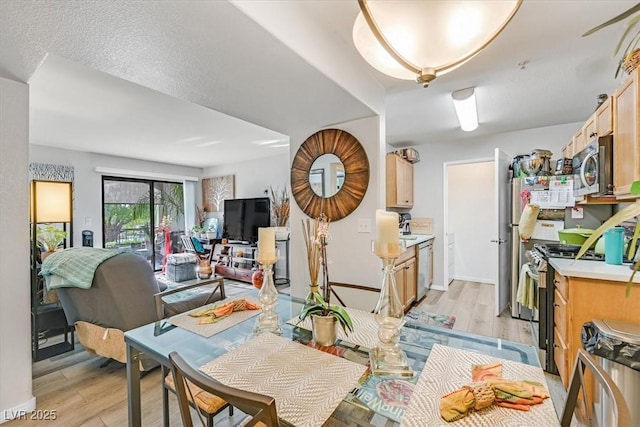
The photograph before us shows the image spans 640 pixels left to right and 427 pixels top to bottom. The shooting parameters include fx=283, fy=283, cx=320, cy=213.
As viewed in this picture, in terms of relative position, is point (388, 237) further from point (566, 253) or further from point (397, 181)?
point (397, 181)

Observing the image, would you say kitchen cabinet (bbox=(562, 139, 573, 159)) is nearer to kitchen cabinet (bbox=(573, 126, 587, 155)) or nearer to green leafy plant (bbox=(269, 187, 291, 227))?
kitchen cabinet (bbox=(573, 126, 587, 155))

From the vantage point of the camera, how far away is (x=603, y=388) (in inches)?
29.1

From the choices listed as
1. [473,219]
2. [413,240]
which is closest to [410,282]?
[413,240]

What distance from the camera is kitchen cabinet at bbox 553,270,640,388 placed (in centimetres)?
169

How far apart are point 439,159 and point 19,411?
518 cm

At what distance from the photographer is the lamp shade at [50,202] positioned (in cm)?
235

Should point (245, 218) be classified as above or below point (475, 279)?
above

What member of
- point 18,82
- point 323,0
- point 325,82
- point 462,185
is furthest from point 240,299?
point 462,185

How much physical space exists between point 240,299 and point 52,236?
9.53ft

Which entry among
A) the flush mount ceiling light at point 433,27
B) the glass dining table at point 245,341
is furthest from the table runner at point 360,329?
the flush mount ceiling light at point 433,27

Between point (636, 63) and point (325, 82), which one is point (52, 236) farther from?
point (636, 63)

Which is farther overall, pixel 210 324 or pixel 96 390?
pixel 96 390

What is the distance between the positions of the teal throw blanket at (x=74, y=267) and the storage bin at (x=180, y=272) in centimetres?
302

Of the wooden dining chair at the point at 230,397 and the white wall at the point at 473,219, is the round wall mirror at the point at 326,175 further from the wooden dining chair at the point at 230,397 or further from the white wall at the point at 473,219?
the white wall at the point at 473,219
